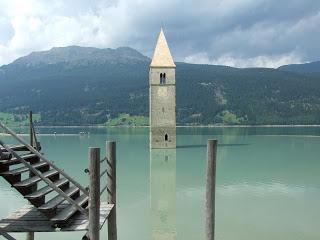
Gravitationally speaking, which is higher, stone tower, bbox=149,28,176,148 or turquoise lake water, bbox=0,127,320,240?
stone tower, bbox=149,28,176,148

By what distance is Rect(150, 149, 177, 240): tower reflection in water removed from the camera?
2065 centimetres

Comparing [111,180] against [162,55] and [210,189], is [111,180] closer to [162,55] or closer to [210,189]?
[210,189]

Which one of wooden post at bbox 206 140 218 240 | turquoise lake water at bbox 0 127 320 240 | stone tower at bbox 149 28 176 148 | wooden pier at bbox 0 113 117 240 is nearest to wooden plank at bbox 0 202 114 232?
wooden pier at bbox 0 113 117 240

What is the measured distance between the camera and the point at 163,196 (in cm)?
2959

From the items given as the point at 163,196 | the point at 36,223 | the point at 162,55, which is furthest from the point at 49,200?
the point at 162,55

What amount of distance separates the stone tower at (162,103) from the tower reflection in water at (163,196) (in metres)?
6.48

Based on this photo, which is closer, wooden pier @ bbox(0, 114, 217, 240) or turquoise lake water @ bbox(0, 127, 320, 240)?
wooden pier @ bbox(0, 114, 217, 240)

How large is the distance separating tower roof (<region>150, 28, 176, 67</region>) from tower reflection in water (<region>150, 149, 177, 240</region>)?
14.3 meters

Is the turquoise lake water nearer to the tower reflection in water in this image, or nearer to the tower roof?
the tower reflection in water

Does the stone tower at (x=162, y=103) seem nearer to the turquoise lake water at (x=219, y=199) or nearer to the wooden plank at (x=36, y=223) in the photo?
the turquoise lake water at (x=219, y=199)

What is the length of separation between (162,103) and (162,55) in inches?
285

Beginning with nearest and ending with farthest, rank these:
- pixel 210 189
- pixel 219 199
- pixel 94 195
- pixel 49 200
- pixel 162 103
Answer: pixel 94 195 < pixel 49 200 < pixel 210 189 < pixel 219 199 < pixel 162 103

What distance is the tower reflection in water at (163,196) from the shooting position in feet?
67.7

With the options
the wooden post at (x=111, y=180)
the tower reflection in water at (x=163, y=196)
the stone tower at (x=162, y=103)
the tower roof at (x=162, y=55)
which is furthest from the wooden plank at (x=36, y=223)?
the tower roof at (x=162, y=55)
